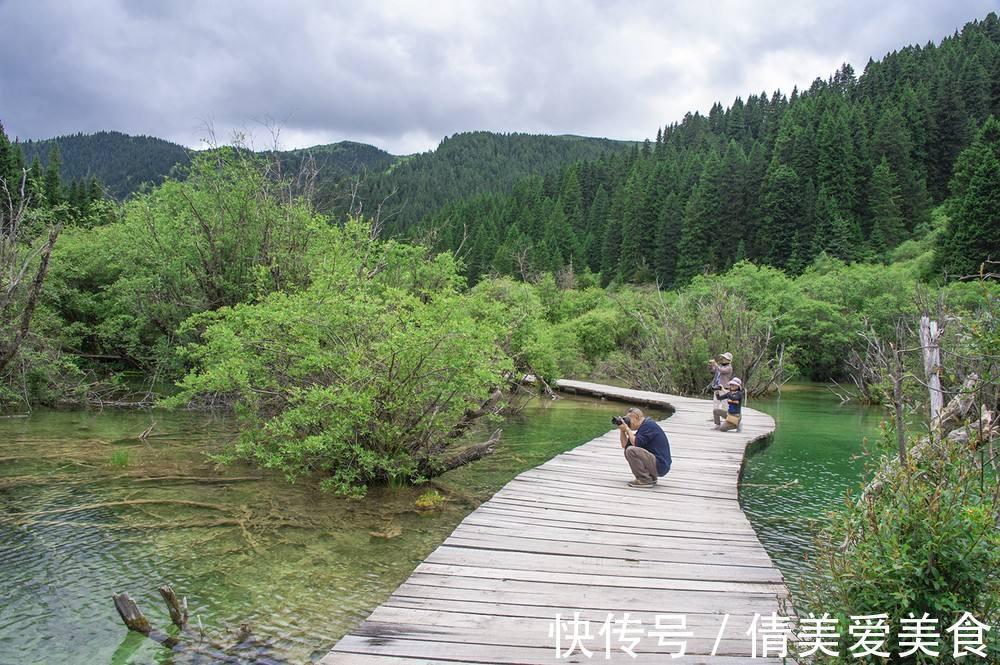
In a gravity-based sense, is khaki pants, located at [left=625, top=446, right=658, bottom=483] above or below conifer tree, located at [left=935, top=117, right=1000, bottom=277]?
below

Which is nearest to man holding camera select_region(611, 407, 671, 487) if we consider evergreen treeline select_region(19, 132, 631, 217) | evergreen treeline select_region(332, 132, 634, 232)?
evergreen treeline select_region(19, 132, 631, 217)

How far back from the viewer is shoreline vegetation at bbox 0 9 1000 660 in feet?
12.5

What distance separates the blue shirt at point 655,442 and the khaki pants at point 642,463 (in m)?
0.07

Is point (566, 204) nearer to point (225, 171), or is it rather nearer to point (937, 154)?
point (937, 154)

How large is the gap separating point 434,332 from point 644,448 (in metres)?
3.24

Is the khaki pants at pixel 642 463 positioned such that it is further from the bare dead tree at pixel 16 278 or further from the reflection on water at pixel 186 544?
the bare dead tree at pixel 16 278

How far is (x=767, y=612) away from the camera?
484cm

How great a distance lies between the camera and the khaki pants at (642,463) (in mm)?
9008

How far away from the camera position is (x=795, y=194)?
209 ft

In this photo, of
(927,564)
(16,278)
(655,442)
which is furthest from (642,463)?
(16,278)

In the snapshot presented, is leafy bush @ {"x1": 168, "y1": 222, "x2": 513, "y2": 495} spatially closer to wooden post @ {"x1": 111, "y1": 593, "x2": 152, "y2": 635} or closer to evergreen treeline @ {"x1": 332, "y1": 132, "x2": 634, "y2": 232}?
wooden post @ {"x1": 111, "y1": 593, "x2": 152, "y2": 635}

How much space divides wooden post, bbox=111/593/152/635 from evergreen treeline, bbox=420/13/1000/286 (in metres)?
45.3

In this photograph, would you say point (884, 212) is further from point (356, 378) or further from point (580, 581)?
point (580, 581)

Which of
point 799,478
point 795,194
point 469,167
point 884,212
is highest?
point 469,167
